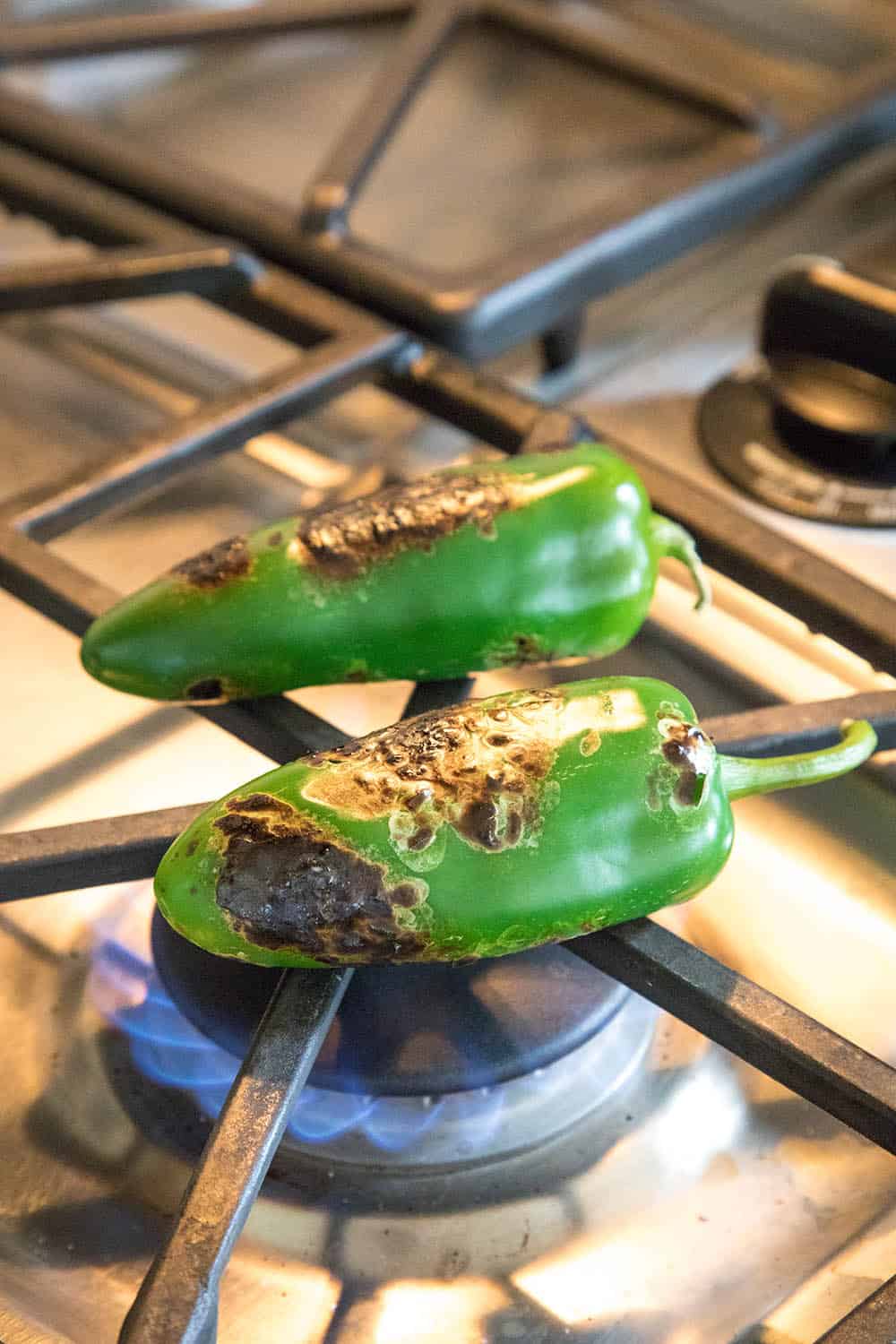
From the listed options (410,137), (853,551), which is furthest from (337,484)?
(410,137)

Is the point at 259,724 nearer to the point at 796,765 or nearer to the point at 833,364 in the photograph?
the point at 796,765

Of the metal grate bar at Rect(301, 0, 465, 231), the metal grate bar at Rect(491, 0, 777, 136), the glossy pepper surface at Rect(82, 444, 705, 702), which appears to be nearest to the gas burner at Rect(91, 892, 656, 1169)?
the glossy pepper surface at Rect(82, 444, 705, 702)

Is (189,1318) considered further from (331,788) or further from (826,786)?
(826,786)

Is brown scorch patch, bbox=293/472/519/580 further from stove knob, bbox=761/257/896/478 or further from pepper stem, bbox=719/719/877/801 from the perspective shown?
stove knob, bbox=761/257/896/478

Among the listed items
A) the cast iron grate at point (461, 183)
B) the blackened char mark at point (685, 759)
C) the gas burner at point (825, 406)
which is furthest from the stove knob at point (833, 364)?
the blackened char mark at point (685, 759)

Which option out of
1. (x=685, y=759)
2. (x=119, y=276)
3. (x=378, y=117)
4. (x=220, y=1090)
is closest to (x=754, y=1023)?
(x=685, y=759)

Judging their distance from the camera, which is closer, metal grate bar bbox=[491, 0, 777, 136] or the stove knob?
the stove knob
